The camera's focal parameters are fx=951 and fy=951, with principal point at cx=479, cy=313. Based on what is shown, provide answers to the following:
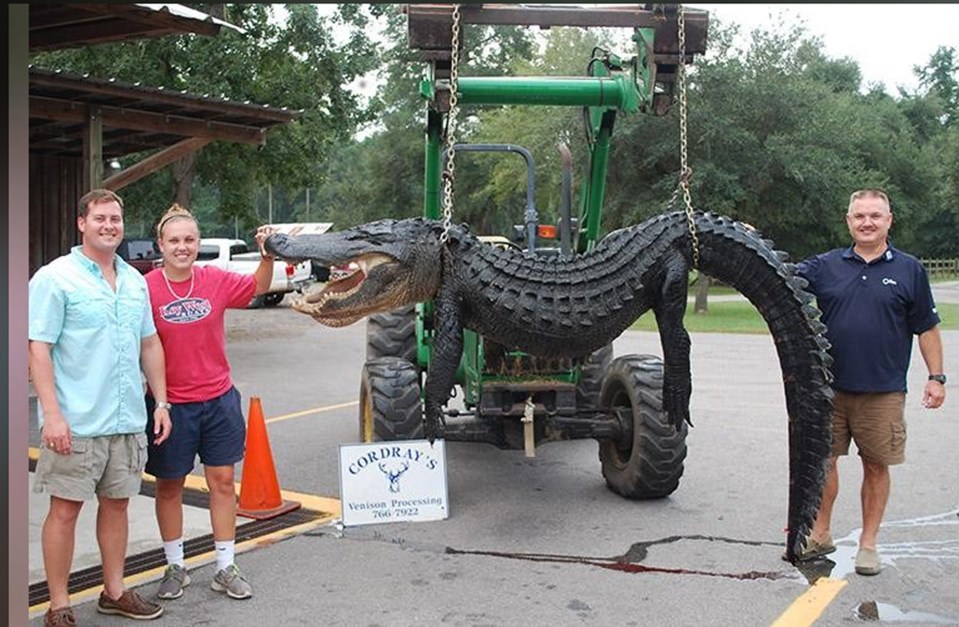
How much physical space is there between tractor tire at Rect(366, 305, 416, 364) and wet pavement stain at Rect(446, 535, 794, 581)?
2.56 meters

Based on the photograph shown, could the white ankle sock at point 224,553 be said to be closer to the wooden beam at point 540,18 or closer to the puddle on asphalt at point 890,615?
the wooden beam at point 540,18

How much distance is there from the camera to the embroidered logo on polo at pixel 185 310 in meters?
4.19

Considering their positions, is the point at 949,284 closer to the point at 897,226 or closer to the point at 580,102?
the point at 897,226

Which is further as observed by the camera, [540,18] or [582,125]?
[582,125]

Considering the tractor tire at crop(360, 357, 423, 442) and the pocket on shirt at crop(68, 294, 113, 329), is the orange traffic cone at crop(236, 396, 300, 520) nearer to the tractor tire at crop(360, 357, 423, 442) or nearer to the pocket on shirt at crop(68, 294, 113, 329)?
the tractor tire at crop(360, 357, 423, 442)

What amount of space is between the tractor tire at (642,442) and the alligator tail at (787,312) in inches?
68.5

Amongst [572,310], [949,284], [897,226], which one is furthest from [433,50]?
[949,284]

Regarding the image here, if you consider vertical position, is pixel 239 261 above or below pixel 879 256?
below

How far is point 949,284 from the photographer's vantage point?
38656 mm

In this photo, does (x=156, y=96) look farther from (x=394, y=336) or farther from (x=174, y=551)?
(x=174, y=551)

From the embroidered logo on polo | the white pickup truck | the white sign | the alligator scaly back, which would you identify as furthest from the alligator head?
the white pickup truck

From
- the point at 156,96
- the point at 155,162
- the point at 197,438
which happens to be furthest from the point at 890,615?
the point at 155,162

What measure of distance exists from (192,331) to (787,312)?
8.35ft

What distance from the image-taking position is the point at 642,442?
230 inches
